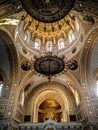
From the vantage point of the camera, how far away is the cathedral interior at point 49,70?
37.9 ft

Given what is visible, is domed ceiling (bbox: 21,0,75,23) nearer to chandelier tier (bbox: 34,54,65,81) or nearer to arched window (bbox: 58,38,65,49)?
chandelier tier (bbox: 34,54,65,81)

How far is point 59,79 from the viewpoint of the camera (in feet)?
54.6

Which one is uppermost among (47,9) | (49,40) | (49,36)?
(49,36)

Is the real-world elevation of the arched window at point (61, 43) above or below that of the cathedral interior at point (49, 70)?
above

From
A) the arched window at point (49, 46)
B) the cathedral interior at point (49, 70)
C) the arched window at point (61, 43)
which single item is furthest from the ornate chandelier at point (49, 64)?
the arched window at point (49, 46)

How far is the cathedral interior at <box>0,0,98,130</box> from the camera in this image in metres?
11.5

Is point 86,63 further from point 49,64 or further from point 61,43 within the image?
point 49,64

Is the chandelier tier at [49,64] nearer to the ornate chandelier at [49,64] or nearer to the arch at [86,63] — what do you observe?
the ornate chandelier at [49,64]

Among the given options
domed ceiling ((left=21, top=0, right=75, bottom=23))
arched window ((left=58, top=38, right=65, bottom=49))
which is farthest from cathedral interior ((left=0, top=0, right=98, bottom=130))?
domed ceiling ((left=21, top=0, right=75, bottom=23))

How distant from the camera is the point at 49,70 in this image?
10.2 m

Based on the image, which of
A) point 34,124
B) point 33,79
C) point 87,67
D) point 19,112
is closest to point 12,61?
point 33,79

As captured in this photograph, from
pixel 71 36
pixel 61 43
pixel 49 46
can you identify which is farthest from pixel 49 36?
pixel 71 36

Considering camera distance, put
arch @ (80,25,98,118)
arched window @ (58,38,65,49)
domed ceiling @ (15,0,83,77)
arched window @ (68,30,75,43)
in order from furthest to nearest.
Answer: arched window @ (58,38,65,49) → arched window @ (68,30,75,43) → arch @ (80,25,98,118) → domed ceiling @ (15,0,83,77)

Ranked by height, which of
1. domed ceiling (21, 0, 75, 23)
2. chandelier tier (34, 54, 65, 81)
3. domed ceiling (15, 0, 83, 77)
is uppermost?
domed ceiling (15, 0, 83, 77)
